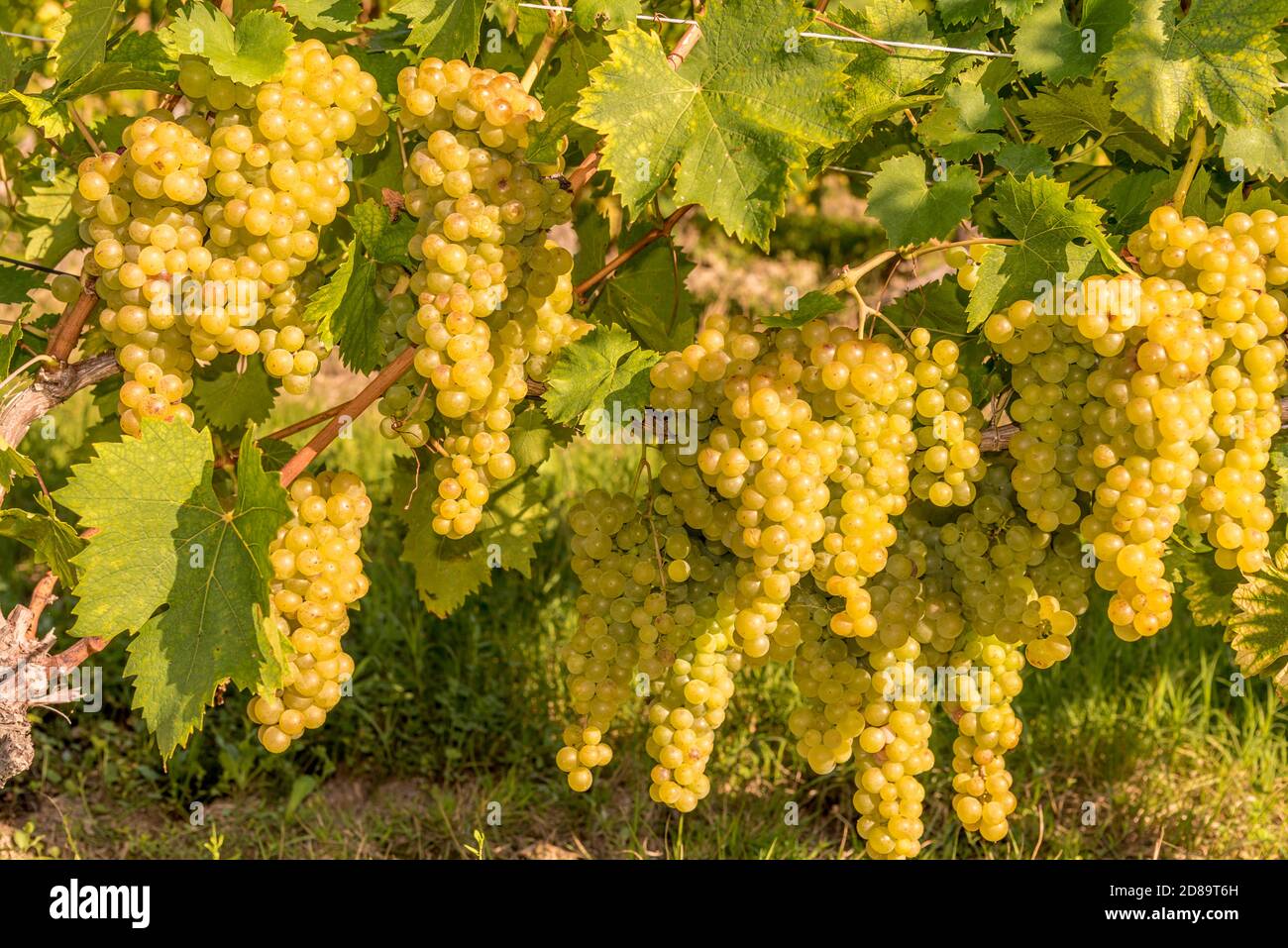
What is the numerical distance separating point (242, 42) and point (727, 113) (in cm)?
65

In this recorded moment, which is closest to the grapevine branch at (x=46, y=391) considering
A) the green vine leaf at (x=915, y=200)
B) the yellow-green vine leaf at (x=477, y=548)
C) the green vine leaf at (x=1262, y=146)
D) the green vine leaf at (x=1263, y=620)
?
the yellow-green vine leaf at (x=477, y=548)

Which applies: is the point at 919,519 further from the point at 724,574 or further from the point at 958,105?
the point at 958,105

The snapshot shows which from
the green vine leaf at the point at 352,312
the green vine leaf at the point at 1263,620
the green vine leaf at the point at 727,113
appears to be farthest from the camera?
the green vine leaf at the point at 1263,620

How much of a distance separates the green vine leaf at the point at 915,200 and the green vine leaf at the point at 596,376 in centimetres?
39

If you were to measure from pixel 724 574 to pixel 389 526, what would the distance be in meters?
2.06

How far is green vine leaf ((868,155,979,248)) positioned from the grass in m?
1.61

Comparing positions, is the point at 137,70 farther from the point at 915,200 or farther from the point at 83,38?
the point at 915,200

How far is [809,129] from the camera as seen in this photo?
5.27ft

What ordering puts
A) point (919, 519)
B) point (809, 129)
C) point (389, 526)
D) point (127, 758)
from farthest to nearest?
point (389, 526), point (127, 758), point (919, 519), point (809, 129)

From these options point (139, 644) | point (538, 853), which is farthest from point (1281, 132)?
point (538, 853)

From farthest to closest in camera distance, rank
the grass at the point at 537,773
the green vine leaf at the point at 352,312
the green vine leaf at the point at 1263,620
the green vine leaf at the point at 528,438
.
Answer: the grass at the point at 537,773 < the green vine leaf at the point at 528,438 < the green vine leaf at the point at 1263,620 < the green vine leaf at the point at 352,312

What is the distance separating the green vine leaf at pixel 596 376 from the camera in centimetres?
177

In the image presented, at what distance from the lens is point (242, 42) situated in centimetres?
164

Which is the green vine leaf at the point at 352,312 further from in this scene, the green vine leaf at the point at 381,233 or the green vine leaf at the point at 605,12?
the green vine leaf at the point at 605,12
